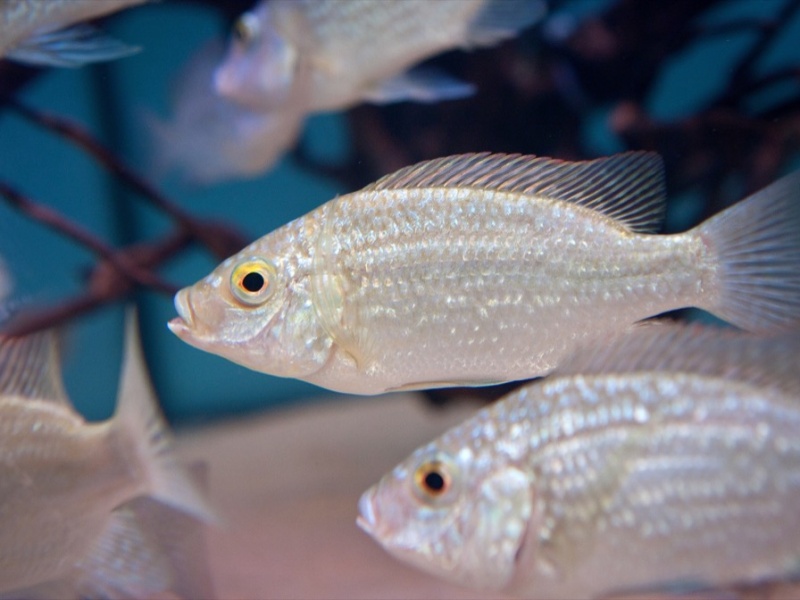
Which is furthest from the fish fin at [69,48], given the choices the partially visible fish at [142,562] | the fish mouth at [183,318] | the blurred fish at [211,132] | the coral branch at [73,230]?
the partially visible fish at [142,562]

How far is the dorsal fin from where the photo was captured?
1256 mm

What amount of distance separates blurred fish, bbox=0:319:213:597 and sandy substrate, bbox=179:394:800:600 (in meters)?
0.39

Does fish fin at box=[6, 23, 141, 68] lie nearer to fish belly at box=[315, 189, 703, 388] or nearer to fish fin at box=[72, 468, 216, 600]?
fish belly at box=[315, 189, 703, 388]

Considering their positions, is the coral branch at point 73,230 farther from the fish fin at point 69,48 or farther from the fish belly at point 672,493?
the fish belly at point 672,493

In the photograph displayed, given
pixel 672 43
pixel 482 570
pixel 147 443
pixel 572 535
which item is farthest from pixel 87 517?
pixel 672 43

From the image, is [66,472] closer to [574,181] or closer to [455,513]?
[455,513]

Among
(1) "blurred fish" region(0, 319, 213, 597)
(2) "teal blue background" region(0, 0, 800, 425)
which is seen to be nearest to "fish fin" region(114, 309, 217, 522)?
(1) "blurred fish" region(0, 319, 213, 597)

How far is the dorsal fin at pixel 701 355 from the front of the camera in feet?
4.12

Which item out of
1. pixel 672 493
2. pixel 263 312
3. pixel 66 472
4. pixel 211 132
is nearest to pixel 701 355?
pixel 672 493

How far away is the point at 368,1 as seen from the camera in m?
2.53

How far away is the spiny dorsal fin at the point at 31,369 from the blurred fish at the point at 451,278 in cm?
58

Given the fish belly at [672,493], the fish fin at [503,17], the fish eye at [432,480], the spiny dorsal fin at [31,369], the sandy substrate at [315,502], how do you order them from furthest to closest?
the fish fin at [503,17], the sandy substrate at [315,502], the spiny dorsal fin at [31,369], the fish eye at [432,480], the fish belly at [672,493]

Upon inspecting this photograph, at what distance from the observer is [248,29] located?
276 cm

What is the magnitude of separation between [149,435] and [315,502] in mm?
1428
